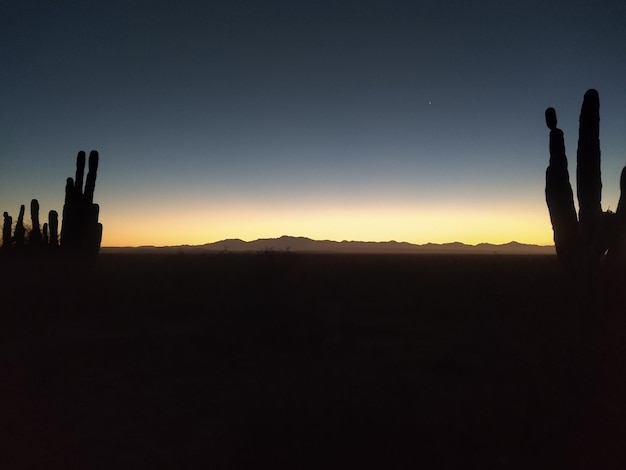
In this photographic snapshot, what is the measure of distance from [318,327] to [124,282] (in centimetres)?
1559

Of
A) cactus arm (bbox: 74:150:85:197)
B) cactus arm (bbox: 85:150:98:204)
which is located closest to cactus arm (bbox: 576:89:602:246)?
cactus arm (bbox: 85:150:98:204)

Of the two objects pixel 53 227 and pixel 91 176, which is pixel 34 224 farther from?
pixel 91 176

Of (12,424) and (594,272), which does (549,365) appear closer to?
(594,272)

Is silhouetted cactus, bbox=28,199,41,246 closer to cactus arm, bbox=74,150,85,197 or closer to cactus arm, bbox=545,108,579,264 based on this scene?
cactus arm, bbox=74,150,85,197

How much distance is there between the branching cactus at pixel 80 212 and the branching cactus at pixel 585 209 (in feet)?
64.4

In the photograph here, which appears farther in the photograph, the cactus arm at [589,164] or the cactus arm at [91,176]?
the cactus arm at [91,176]

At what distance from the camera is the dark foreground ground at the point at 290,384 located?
8.35 m

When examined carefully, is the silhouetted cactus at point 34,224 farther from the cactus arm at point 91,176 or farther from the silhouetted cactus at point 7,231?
the cactus arm at point 91,176

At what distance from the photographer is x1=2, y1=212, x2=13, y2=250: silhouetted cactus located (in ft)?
110

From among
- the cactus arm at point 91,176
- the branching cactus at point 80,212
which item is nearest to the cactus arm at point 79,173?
the branching cactus at point 80,212

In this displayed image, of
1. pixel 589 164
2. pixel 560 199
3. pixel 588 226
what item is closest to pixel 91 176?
pixel 560 199

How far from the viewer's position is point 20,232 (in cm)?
3409

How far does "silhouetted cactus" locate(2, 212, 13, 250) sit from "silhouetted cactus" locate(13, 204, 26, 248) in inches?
A: 14.5

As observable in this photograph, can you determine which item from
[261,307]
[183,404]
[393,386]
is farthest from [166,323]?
[393,386]
